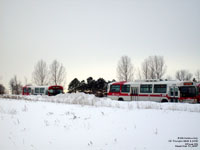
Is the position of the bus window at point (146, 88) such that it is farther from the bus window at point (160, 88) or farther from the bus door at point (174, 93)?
the bus door at point (174, 93)

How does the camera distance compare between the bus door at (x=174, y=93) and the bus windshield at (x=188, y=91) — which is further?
the bus door at (x=174, y=93)

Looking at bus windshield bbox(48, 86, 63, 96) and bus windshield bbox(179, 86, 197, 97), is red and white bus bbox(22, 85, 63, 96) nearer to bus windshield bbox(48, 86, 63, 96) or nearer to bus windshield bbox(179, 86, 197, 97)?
bus windshield bbox(48, 86, 63, 96)

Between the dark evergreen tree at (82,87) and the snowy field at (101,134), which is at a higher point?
the dark evergreen tree at (82,87)

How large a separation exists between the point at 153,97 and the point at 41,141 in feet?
55.8

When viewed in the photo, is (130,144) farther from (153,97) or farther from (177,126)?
(153,97)

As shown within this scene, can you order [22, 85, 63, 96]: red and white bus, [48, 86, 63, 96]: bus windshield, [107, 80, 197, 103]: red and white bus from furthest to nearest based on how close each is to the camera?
[22, 85, 63, 96]: red and white bus
[48, 86, 63, 96]: bus windshield
[107, 80, 197, 103]: red and white bus

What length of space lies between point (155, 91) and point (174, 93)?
7.28ft

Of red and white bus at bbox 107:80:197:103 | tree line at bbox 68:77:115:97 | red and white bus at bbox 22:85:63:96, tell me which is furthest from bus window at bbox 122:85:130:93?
tree line at bbox 68:77:115:97

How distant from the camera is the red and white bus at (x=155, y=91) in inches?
722

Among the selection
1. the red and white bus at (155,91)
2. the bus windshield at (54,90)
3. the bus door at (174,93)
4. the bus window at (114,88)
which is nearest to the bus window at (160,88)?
the red and white bus at (155,91)

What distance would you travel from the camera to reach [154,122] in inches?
300

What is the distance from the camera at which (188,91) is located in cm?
1834

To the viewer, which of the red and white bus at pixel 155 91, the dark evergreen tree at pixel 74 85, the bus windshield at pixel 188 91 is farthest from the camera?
the dark evergreen tree at pixel 74 85

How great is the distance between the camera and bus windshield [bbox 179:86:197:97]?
1803cm
